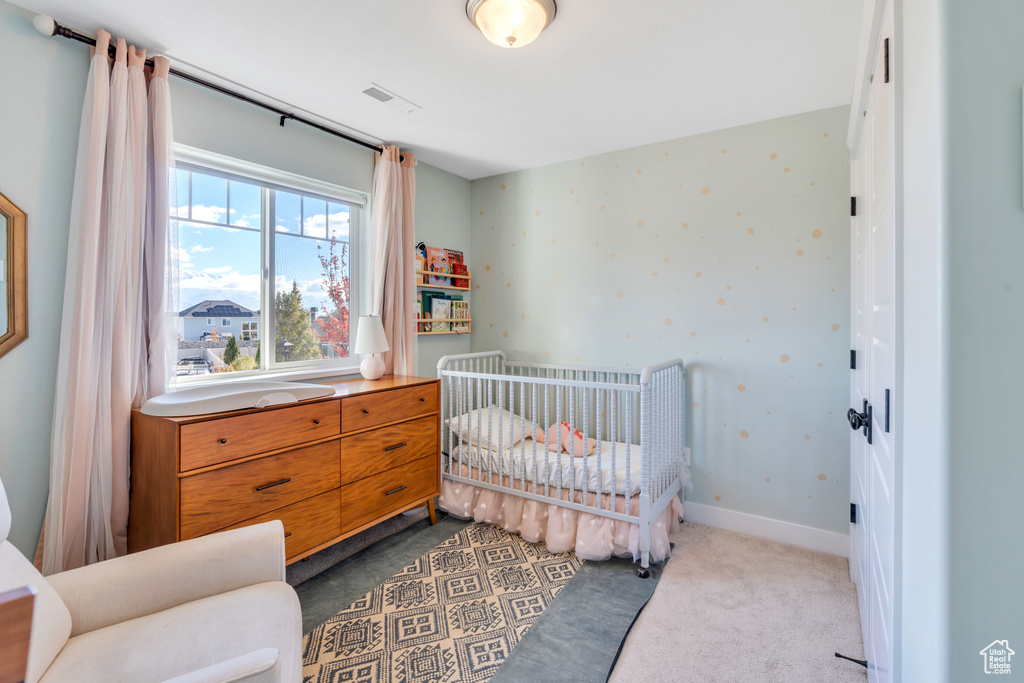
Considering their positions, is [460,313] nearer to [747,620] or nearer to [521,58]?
[521,58]

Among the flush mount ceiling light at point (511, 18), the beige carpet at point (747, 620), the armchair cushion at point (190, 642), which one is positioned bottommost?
the beige carpet at point (747, 620)

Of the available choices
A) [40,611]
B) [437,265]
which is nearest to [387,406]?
[437,265]

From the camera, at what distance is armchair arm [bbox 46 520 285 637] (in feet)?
4.11

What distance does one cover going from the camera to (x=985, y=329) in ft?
1.93

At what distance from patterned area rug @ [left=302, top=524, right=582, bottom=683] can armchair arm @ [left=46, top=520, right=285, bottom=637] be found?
1.58ft

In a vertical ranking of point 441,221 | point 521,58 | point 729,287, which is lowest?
point 729,287

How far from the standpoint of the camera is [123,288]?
6.04 feet

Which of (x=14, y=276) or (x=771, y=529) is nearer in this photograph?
(x=14, y=276)

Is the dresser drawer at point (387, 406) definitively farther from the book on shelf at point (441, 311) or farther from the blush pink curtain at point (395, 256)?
the book on shelf at point (441, 311)

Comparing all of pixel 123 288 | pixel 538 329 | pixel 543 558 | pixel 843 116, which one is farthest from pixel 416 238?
pixel 843 116

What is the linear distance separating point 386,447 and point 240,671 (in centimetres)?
156

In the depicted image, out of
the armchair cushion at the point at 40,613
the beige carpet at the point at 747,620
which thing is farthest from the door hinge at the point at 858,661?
the armchair cushion at the point at 40,613

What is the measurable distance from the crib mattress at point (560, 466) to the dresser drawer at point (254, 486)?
2.97 feet

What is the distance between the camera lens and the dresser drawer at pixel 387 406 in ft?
7.55
